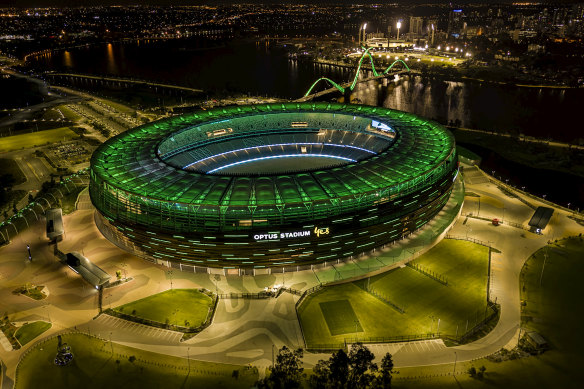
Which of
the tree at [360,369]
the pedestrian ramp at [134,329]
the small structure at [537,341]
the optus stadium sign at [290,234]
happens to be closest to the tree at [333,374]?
the tree at [360,369]

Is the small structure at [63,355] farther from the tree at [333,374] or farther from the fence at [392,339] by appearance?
the fence at [392,339]

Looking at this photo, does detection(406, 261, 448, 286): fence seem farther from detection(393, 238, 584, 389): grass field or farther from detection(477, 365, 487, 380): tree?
detection(477, 365, 487, 380): tree

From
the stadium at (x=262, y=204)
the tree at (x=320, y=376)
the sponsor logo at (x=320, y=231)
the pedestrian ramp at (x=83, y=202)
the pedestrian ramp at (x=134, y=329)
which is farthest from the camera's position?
the pedestrian ramp at (x=83, y=202)

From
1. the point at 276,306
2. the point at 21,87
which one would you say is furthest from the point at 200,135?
the point at 21,87

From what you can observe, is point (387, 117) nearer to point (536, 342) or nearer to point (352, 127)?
point (352, 127)

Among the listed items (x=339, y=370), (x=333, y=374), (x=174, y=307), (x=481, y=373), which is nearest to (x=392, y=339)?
(x=481, y=373)
